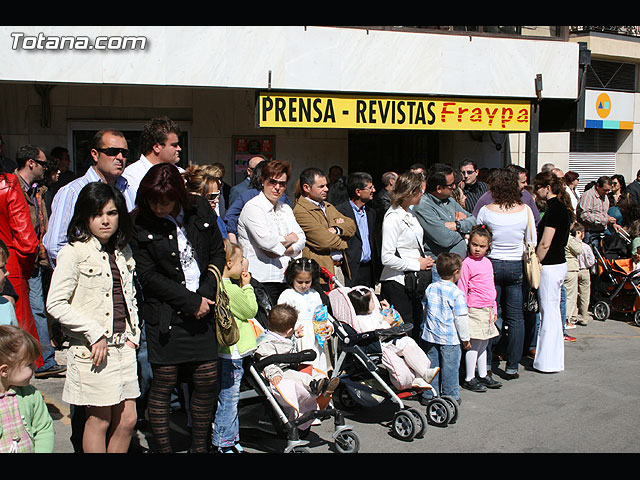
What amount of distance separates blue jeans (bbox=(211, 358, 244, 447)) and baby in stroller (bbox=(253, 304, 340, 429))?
236 millimetres

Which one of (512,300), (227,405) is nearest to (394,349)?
(227,405)

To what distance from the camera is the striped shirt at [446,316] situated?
583cm

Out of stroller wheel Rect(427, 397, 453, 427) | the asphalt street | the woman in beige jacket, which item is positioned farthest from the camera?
stroller wheel Rect(427, 397, 453, 427)

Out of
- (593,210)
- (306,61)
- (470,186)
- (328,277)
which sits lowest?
(328,277)

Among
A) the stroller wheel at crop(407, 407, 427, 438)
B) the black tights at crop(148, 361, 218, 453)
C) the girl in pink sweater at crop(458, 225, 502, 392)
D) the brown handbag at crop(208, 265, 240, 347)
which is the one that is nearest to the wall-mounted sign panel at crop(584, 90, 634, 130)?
the girl in pink sweater at crop(458, 225, 502, 392)

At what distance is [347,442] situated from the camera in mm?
4672

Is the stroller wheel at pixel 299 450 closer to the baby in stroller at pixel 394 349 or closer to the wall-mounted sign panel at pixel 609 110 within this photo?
the baby in stroller at pixel 394 349

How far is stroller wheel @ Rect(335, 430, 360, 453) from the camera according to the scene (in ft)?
15.3

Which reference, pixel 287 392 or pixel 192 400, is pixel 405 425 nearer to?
pixel 287 392

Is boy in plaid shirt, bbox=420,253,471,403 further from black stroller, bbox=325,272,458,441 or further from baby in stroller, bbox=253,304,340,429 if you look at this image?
baby in stroller, bbox=253,304,340,429

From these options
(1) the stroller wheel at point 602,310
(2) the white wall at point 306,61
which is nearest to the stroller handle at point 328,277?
(2) the white wall at point 306,61

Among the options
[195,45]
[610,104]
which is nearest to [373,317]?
[195,45]

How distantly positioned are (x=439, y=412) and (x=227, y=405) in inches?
70.3

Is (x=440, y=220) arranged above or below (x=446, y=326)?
above
